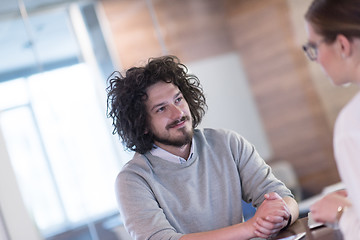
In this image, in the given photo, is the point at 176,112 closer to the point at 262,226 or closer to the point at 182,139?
the point at 182,139

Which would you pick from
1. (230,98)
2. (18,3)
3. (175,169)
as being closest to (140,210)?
(175,169)

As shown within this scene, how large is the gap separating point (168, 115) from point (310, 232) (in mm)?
774

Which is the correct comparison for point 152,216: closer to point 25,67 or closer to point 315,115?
point 25,67

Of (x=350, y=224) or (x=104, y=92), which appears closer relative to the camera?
(x=350, y=224)

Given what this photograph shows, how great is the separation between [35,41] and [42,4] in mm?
390

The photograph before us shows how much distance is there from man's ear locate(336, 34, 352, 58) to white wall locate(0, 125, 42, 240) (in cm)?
274

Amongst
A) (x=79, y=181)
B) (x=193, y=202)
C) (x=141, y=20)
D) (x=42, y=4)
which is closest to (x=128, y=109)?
(x=193, y=202)

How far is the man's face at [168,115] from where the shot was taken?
2.23 meters

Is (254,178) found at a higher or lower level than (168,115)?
lower

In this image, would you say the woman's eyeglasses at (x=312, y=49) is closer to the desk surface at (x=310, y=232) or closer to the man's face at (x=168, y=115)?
the desk surface at (x=310, y=232)

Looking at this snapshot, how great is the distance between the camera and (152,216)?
79.8 inches

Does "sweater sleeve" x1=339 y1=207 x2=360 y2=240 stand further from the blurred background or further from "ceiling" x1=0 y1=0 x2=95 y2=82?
"ceiling" x1=0 y1=0 x2=95 y2=82

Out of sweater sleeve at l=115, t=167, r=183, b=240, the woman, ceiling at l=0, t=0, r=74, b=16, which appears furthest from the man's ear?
ceiling at l=0, t=0, r=74, b=16

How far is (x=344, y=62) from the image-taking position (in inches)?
49.4
